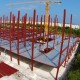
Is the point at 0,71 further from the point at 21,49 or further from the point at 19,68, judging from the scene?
the point at 21,49

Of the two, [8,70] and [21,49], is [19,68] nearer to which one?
[8,70]

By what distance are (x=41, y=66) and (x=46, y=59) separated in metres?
0.60

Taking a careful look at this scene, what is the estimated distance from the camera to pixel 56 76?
7.57 meters

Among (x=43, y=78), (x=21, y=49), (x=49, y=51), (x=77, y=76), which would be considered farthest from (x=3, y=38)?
(x=77, y=76)

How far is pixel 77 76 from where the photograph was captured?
263 inches

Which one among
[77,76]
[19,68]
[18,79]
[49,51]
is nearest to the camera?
[77,76]

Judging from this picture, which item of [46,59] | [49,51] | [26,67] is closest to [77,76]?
[46,59]

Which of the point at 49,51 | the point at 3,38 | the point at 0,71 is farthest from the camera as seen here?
the point at 3,38

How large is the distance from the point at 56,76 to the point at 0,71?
9.40 feet

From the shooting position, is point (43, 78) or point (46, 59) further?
point (46, 59)

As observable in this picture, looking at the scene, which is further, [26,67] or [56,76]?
[26,67]

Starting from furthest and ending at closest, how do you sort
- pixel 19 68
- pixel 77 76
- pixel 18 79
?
pixel 19 68
pixel 18 79
pixel 77 76

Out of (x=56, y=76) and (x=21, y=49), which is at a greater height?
(x=21, y=49)

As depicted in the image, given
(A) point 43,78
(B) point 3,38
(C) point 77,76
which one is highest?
(B) point 3,38
